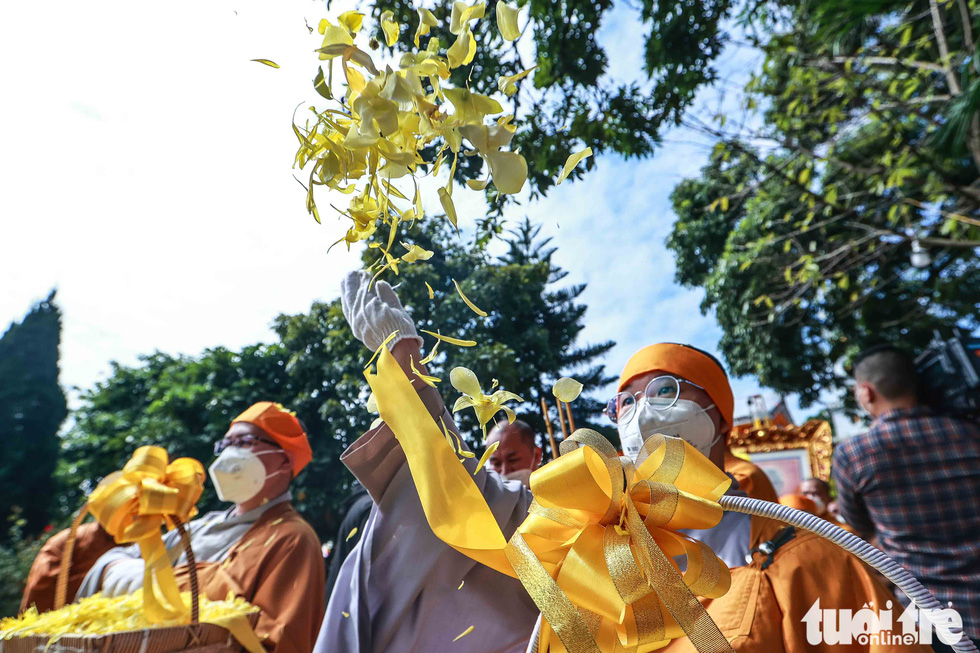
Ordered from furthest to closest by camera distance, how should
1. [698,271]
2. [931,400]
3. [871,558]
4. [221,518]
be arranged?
[698,271], [221,518], [931,400], [871,558]

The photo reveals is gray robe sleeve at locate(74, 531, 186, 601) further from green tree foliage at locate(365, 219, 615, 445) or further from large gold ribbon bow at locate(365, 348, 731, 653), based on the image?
large gold ribbon bow at locate(365, 348, 731, 653)

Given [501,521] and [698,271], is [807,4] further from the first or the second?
[698,271]

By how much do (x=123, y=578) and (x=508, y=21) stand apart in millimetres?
2920

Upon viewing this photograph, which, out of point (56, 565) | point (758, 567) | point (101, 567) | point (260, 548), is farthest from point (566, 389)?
point (56, 565)

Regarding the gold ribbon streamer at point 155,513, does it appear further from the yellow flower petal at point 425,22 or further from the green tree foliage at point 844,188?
the green tree foliage at point 844,188

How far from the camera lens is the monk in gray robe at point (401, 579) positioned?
1.41 metres

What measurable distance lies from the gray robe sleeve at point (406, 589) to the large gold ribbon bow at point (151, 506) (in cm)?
77

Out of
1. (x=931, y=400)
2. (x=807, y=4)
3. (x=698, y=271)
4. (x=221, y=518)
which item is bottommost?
(x=221, y=518)

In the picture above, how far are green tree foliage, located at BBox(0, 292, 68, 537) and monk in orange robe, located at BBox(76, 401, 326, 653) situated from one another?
54.0 ft

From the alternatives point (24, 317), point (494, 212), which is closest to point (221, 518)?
point (494, 212)

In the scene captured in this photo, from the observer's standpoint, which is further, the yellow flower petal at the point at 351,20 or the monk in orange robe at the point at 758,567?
the monk in orange robe at the point at 758,567

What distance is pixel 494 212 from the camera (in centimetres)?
132

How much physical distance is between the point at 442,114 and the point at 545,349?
1.08 metres

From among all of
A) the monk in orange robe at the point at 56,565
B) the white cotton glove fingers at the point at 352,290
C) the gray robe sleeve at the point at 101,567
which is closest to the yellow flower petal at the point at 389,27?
the white cotton glove fingers at the point at 352,290
